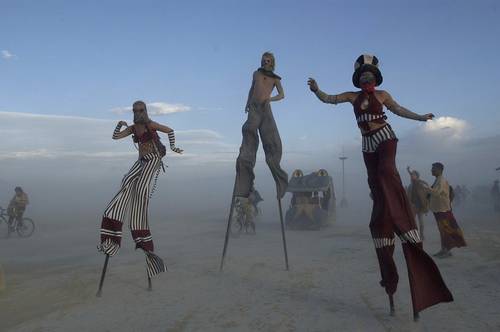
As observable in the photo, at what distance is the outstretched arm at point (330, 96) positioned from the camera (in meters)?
4.71

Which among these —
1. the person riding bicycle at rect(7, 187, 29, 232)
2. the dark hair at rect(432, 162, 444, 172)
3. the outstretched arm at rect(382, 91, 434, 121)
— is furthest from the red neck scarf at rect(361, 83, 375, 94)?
the person riding bicycle at rect(7, 187, 29, 232)

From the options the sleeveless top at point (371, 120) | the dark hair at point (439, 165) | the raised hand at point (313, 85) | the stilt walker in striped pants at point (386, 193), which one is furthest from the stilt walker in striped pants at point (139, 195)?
the dark hair at point (439, 165)

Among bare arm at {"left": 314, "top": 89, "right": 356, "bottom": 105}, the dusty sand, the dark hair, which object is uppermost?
bare arm at {"left": 314, "top": 89, "right": 356, "bottom": 105}

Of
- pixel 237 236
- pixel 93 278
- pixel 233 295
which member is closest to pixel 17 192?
pixel 237 236

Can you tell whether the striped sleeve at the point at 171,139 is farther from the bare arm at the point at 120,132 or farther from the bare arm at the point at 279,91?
the bare arm at the point at 279,91

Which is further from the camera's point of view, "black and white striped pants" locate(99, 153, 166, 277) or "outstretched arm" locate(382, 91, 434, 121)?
"black and white striped pants" locate(99, 153, 166, 277)

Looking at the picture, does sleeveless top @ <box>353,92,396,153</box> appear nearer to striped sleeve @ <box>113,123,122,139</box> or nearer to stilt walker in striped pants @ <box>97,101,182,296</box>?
stilt walker in striped pants @ <box>97,101,182,296</box>

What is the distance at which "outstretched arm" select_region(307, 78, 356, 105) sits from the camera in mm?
4715

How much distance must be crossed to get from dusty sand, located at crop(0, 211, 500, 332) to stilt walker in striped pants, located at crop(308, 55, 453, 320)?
359mm

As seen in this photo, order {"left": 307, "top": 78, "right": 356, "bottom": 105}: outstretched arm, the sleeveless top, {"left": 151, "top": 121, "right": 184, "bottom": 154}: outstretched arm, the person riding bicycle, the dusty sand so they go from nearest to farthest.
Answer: the dusty sand
the sleeveless top
{"left": 307, "top": 78, "right": 356, "bottom": 105}: outstretched arm
{"left": 151, "top": 121, "right": 184, "bottom": 154}: outstretched arm
the person riding bicycle

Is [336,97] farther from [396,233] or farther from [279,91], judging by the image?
[279,91]

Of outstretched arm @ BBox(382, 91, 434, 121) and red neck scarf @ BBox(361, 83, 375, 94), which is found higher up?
red neck scarf @ BBox(361, 83, 375, 94)

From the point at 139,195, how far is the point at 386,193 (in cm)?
354

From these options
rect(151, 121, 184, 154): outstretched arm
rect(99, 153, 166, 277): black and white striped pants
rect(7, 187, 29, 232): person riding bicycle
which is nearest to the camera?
rect(99, 153, 166, 277): black and white striped pants
